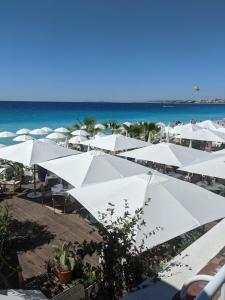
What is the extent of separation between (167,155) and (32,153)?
420cm

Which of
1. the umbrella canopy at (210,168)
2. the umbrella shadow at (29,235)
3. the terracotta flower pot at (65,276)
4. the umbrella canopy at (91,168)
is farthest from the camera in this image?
the umbrella canopy at (210,168)

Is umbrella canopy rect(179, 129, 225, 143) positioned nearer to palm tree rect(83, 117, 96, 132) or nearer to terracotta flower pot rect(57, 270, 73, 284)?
palm tree rect(83, 117, 96, 132)

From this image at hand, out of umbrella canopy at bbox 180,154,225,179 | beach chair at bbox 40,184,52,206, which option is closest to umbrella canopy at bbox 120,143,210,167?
umbrella canopy at bbox 180,154,225,179

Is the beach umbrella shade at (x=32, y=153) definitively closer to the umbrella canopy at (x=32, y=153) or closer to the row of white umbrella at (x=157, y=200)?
the umbrella canopy at (x=32, y=153)

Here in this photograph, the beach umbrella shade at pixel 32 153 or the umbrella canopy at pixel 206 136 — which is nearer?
the beach umbrella shade at pixel 32 153

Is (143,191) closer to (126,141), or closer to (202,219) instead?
(202,219)

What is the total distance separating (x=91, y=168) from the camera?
23.1 ft

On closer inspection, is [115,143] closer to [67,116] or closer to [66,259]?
[66,259]

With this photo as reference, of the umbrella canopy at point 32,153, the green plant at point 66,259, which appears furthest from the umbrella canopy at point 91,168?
the green plant at point 66,259

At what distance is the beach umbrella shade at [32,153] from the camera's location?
8.51m

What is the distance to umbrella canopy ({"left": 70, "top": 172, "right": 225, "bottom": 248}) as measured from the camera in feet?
13.7

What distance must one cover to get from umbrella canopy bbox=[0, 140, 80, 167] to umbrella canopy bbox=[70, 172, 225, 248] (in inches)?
141

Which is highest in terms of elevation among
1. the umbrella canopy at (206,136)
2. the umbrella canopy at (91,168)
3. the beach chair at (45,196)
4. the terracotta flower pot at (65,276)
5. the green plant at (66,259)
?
the umbrella canopy at (206,136)

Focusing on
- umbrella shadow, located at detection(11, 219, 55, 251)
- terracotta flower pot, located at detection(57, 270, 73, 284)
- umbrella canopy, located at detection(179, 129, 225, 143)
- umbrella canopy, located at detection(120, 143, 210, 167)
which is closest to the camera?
terracotta flower pot, located at detection(57, 270, 73, 284)
